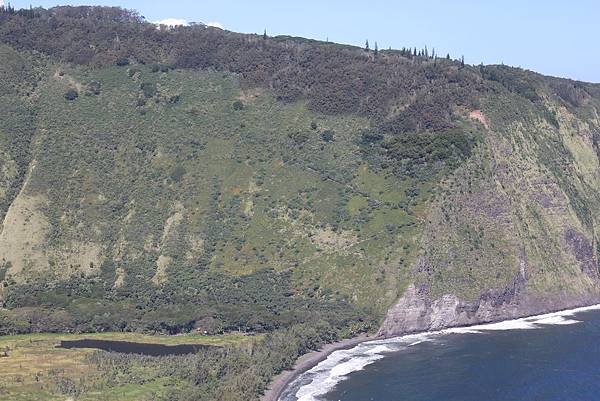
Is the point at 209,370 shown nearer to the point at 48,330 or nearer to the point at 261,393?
the point at 261,393

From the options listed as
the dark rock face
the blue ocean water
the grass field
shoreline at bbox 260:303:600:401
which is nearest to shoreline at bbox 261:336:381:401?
shoreline at bbox 260:303:600:401

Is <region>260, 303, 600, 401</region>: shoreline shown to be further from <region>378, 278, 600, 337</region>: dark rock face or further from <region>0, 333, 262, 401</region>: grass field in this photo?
<region>0, 333, 262, 401</region>: grass field

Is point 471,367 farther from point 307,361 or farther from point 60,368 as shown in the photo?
point 60,368

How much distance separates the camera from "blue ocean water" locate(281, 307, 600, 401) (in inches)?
5763

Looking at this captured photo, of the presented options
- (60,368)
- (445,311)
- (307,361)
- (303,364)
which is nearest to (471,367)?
(307,361)

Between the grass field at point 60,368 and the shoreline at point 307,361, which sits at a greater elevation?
the grass field at point 60,368

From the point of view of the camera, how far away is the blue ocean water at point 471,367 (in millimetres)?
146375

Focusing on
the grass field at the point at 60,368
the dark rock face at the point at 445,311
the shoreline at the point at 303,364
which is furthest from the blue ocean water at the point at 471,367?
the grass field at the point at 60,368

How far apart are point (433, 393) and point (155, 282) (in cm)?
7586

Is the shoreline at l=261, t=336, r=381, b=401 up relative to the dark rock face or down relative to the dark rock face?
down

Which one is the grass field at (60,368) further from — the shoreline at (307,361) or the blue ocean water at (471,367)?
the blue ocean water at (471,367)

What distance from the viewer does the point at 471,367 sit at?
6344 inches

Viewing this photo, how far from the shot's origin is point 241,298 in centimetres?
19000

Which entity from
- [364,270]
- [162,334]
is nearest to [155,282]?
[162,334]
